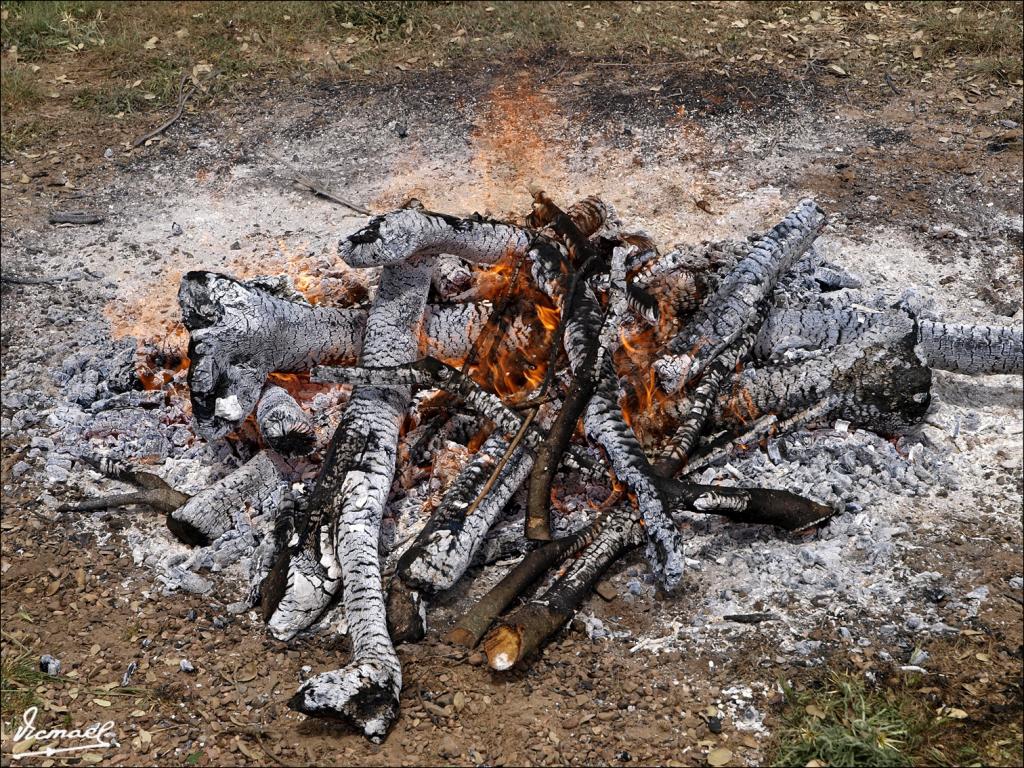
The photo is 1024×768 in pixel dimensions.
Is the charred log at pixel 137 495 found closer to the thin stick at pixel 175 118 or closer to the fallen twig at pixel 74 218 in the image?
the fallen twig at pixel 74 218

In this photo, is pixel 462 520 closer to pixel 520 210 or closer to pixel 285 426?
pixel 285 426

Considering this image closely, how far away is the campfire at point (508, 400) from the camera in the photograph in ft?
15.7

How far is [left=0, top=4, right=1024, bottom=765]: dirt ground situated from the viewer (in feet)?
13.8

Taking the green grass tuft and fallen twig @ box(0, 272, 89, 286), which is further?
fallen twig @ box(0, 272, 89, 286)

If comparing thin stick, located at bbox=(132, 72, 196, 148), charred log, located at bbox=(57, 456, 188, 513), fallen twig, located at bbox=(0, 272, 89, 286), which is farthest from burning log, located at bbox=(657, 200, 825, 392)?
thin stick, located at bbox=(132, 72, 196, 148)

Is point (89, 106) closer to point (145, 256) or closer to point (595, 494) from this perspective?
point (145, 256)

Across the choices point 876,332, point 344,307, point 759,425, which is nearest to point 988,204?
point 876,332

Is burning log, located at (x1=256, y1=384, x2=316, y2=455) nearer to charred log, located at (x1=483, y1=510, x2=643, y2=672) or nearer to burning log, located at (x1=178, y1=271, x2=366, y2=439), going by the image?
burning log, located at (x1=178, y1=271, x2=366, y2=439)

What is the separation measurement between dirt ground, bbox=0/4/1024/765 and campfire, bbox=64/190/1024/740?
263 millimetres

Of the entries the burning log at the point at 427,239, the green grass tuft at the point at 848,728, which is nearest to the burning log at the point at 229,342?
the burning log at the point at 427,239

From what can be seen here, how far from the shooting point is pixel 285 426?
17.6 ft

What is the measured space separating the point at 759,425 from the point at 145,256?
5.14m

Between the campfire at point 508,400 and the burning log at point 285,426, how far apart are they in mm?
16

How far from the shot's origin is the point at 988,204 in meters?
7.67
